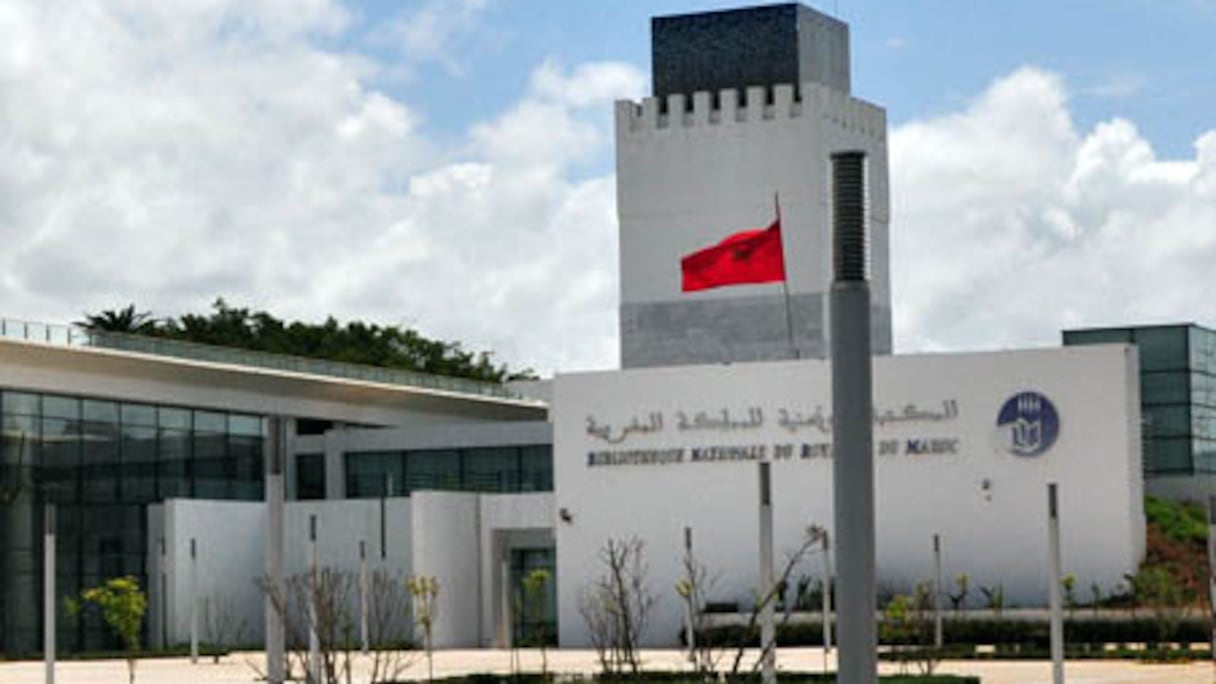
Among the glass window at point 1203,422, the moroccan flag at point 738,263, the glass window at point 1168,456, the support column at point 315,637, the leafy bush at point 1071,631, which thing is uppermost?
the moroccan flag at point 738,263

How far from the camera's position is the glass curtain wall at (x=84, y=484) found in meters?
61.7

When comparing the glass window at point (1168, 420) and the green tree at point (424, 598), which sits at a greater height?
the glass window at point (1168, 420)

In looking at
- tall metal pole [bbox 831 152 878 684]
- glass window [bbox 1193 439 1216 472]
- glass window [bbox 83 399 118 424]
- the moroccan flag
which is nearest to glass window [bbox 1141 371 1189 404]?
glass window [bbox 1193 439 1216 472]

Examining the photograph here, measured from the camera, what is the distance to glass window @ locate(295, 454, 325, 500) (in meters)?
74.8

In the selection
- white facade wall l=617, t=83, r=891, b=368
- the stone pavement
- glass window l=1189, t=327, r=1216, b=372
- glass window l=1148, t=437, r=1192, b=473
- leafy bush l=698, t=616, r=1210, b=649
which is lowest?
the stone pavement

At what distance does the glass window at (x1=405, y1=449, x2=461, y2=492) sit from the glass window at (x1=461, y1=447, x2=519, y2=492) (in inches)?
10.5

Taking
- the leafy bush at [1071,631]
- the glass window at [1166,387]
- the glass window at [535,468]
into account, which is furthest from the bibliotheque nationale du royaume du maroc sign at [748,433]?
the glass window at [535,468]

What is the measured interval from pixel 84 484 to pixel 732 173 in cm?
2536

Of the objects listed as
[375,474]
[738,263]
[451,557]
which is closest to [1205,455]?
[738,263]

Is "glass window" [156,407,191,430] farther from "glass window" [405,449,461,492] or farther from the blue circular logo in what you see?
the blue circular logo

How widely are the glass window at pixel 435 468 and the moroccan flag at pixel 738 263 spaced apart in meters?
14.0

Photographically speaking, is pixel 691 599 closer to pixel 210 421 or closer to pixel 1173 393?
pixel 1173 393

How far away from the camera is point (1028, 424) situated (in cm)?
5619

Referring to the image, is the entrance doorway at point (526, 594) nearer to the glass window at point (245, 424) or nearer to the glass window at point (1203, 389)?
the glass window at point (245, 424)
